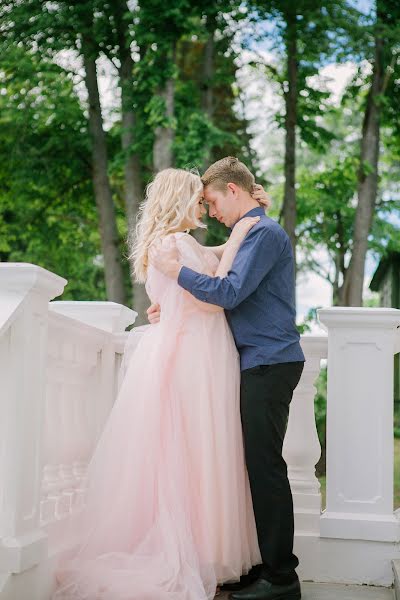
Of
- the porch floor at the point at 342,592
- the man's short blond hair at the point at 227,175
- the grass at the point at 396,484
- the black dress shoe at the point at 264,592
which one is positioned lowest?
the grass at the point at 396,484

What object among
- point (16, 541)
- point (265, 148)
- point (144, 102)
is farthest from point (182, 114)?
point (16, 541)

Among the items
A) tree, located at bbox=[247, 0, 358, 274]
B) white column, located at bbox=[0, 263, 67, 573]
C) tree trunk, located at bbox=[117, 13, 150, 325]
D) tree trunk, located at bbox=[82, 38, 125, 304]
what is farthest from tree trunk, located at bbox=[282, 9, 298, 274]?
white column, located at bbox=[0, 263, 67, 573]

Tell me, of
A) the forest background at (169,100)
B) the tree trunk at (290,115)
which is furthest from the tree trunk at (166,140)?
the tree trunk at (290,115)

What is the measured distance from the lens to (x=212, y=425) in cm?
358

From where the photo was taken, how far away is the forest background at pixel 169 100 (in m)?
12.8

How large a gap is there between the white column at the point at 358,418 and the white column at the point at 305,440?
0.36 feet

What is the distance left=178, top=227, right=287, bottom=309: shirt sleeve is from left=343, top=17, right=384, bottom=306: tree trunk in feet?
33.4

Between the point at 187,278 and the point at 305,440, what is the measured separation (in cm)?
118

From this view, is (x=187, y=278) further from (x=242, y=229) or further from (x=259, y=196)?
(x=259, y=196)

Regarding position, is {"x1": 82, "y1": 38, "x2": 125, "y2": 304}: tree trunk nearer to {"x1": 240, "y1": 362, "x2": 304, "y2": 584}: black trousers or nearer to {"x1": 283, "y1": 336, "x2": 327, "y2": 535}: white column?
{"x1": 283, "y1": 336, "x2": 327, "y2": 535}: white column

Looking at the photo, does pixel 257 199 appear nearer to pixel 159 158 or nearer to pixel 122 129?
pixel 159 158

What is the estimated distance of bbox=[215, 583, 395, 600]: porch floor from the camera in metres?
3.74

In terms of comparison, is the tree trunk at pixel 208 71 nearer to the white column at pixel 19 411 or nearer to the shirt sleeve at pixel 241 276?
the shirt sleeve at pixel 241 276

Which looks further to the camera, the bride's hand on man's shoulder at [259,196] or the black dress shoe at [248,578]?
the bride's hand on man's shoulder at [259,196]
